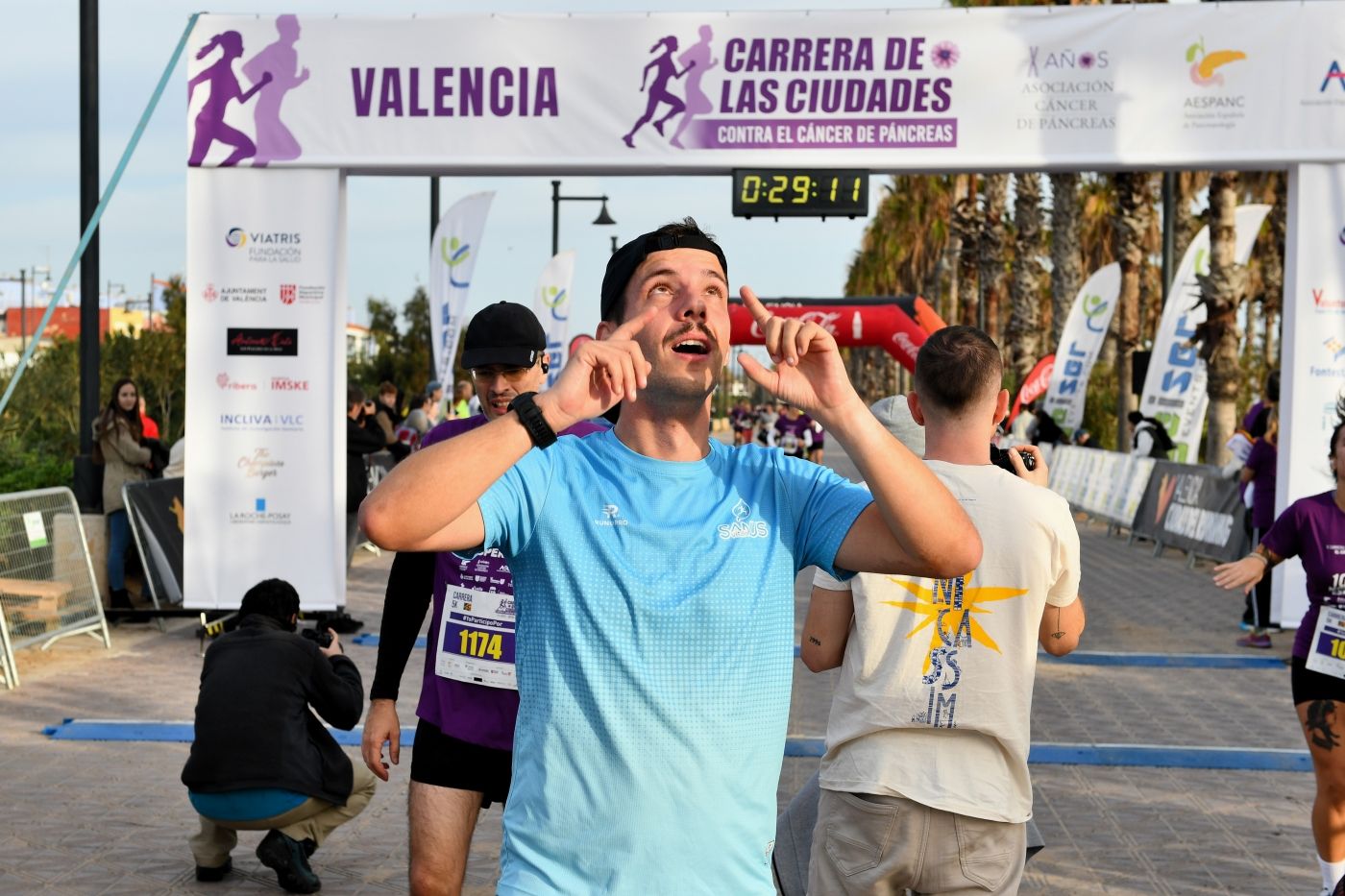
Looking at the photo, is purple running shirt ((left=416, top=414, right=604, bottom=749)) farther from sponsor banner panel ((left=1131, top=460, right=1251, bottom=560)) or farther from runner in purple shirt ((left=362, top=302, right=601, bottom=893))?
sponsor banner panel ((left=1131, top=460, right=1251, bottom=560))

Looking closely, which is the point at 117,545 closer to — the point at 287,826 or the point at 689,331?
the point at 287,826

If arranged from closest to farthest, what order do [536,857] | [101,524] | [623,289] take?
[536,857]
[623,289]
[101,524]

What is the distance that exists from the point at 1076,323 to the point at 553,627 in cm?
2492

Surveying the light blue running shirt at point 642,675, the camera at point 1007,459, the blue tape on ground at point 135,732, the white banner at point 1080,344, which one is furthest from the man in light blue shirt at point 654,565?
the white banner at point 1080,344

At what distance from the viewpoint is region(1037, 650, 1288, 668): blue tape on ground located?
11.1m

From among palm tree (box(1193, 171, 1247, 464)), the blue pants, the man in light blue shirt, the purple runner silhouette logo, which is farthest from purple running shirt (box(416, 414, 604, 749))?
palm tree (box(1193, 171, 1247, 464))

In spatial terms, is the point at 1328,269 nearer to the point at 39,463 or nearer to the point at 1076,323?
the point at 39,463

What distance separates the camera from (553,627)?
2.45 m

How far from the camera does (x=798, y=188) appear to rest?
11609mm

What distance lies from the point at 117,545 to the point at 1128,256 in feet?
66.2

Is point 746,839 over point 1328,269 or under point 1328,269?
under

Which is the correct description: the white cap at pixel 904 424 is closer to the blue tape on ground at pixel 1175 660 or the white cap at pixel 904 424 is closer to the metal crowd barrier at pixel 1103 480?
the blue tape on ground at pixel 1175 660

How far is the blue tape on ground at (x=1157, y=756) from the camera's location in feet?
26.2

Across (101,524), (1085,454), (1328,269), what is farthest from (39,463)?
(1085,454)
